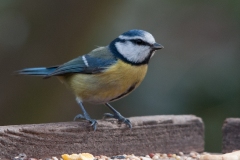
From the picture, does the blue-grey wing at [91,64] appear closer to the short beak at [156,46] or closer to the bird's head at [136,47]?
the bird's head at [136,47]

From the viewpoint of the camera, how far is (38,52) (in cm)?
507

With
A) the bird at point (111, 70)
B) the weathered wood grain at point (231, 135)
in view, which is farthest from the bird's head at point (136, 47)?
the weathered wood grain at point (231, 135)

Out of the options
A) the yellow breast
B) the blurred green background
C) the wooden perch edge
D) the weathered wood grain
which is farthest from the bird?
the blurred green background

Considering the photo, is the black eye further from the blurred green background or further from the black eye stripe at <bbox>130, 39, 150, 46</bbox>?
the blurred green background

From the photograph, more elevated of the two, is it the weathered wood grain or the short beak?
the short beak

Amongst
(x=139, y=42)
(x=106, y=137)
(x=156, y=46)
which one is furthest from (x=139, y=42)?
(x=106, y=137)

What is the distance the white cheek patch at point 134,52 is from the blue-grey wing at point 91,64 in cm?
9

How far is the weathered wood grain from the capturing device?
3.25 metres

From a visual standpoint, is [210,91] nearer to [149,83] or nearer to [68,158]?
[149,83]

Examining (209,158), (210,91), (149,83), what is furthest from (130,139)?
(149,83)

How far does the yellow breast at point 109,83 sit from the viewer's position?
339cm

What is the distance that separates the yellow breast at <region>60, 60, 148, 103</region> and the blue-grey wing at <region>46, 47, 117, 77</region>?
0.04 meters

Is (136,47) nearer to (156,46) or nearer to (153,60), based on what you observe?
(156,46)

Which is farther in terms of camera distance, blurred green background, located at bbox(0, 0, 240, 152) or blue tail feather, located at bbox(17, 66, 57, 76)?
blurred green background, located at bbox(0, 0, 240, 152)
